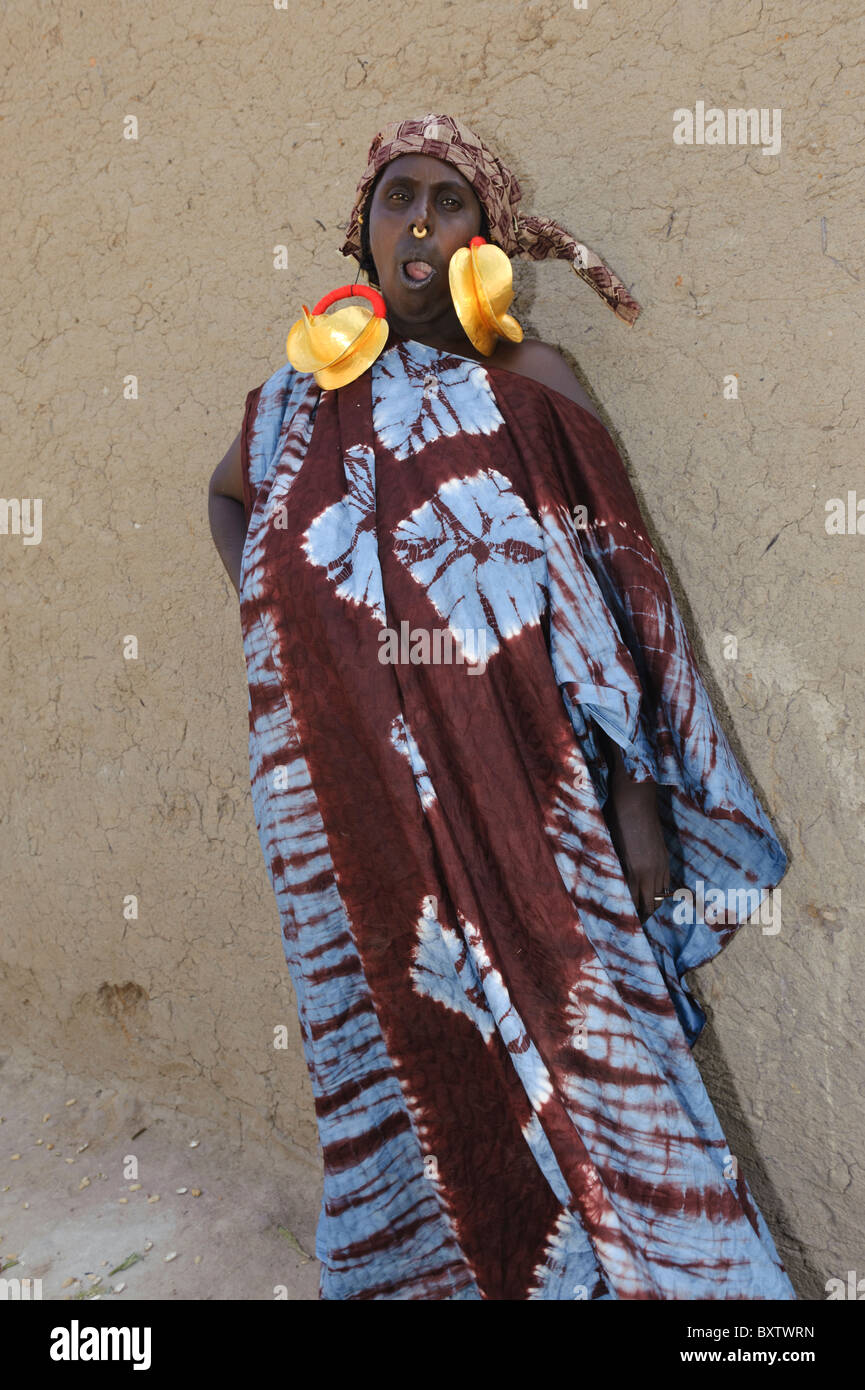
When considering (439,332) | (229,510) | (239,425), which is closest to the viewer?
(439,332)

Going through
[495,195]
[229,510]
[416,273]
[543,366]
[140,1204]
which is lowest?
[140,1204]

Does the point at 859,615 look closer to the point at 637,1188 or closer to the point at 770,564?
the point at 770,564

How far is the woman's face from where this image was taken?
1.57 metres

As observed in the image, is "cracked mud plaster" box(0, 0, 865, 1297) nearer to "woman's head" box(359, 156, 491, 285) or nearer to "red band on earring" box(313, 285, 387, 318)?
"woman's head" box(359, 156, 491, 285)

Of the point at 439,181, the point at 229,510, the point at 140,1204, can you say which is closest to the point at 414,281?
the point at 439,181

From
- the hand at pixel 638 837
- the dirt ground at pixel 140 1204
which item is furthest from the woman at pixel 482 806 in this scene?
the dirt ground at pixel 140 1204

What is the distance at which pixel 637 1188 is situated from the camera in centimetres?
137

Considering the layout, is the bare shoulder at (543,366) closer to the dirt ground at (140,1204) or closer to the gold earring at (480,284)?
the gold earring at (480,284)

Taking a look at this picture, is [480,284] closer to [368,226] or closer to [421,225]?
[421,225]

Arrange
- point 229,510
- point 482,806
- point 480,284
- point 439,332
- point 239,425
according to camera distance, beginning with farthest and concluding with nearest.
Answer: point 239,425
point 229,510
point 439,332
point 480,284
point 482,806

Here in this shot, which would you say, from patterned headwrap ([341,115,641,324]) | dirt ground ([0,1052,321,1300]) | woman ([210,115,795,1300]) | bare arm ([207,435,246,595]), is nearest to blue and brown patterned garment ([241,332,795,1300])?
woman ([210,115,795,1300])

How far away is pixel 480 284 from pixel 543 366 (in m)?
0.17

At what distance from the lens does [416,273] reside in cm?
158
